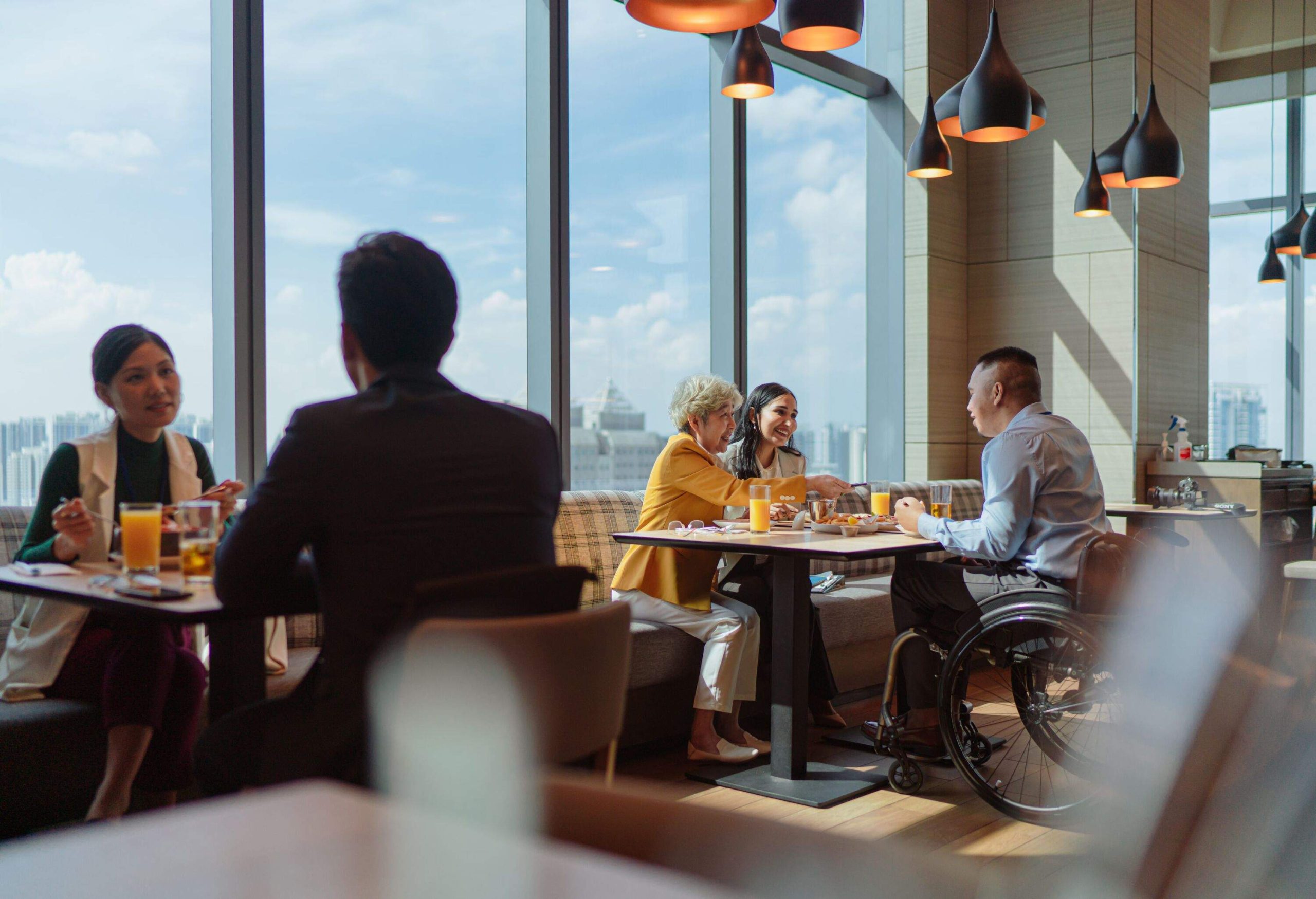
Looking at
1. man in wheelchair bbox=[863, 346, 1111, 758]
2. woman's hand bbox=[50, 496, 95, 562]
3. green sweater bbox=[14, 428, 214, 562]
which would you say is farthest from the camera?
man in wheelchair bbox=[863, 346, 1111, 758]

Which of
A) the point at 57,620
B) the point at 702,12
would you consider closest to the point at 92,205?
the point at 57,620

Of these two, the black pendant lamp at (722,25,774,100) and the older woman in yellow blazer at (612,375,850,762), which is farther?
the black pendant lamp at (722,25,774,100)

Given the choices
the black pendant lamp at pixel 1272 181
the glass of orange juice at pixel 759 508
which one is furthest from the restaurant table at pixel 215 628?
the black pendant lamp at pixel 1272 181

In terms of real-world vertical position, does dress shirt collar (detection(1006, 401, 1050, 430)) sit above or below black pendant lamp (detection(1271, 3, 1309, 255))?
below

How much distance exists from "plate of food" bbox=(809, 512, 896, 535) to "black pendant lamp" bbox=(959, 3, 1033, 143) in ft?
4.30

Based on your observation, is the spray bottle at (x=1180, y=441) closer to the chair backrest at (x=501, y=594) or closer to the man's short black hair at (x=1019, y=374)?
the man's short black hair at (x=1019, y=374)

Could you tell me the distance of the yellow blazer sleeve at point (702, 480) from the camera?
3.52m

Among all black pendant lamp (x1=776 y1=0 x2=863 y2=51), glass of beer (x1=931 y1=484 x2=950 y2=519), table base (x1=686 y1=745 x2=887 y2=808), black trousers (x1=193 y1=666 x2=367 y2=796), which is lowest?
table base (x1=686 y1=745 x2=887 y2=808)

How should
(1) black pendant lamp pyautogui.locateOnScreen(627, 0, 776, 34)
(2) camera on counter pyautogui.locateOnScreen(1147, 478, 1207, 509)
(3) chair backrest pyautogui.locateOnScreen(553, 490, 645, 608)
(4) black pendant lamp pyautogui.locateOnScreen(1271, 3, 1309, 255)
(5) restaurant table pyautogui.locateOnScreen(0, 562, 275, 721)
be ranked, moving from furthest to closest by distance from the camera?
(4) black pendant lamp pyautogui.locateOnScreen(1271, 3, 1309, 255) → (2) camera on counter pyautogui.locateOnScreen(1147, 478, 1207, 509) → (3) chair backrest pyautogui.locateOnScreen(553, 490, 645, 608) → (1) black pendant lamp pyautogui.locateOnScreen(627, 0, 776, 34) → (5) restaurant table pyautogui.locateOnScreen(0, 562, 275, 721)

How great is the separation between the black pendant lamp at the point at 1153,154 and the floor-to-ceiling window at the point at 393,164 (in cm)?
244

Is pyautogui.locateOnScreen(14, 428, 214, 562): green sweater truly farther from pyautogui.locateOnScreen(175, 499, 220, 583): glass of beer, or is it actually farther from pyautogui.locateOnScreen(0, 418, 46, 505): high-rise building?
pyautogui.locateOnScreen(0, 418, 46, 505): high-rise building

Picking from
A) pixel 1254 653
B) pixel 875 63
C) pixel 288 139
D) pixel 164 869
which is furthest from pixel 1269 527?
pixel 164 869

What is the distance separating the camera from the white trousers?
3350mm

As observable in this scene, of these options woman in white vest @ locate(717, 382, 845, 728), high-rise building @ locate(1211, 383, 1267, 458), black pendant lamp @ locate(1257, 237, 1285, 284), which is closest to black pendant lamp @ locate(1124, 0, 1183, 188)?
woman in white vest @ locate(717, 382, 845, 728)
